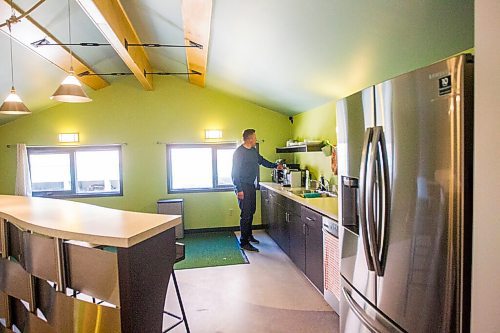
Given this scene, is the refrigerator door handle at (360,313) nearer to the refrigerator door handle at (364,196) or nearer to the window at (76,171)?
the refrigerator door handle at (364,196)

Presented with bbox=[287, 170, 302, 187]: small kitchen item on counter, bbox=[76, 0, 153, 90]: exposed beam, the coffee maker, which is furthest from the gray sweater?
bbox=[76, 0, 153, 90]: exposed beam

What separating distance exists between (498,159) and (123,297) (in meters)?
1.59

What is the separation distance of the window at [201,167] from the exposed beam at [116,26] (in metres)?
1.87

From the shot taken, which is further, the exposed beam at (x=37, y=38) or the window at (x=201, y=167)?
the window at (x=201, y=167)

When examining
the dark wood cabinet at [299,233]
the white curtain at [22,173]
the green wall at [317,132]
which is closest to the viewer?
the dark wood cabinet at [299,233]

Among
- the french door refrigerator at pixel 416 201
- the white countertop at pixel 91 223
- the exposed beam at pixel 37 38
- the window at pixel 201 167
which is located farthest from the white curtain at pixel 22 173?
the french door refrigerator at pixel 416 201

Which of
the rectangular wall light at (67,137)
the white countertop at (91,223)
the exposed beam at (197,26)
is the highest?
the exposed beam at (197,26)

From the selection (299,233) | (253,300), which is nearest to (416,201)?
(253,300)

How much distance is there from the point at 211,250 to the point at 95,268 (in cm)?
331

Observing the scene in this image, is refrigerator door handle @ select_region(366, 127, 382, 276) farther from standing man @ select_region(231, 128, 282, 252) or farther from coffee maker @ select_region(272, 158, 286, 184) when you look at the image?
coffee maker @ select_region(272, 158, 286, 184)

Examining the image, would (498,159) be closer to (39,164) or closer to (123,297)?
(123,297)

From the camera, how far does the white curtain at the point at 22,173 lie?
5.23 metres

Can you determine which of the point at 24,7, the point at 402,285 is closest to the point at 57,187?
the point at 24,7

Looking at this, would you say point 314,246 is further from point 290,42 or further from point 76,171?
point 76,171
